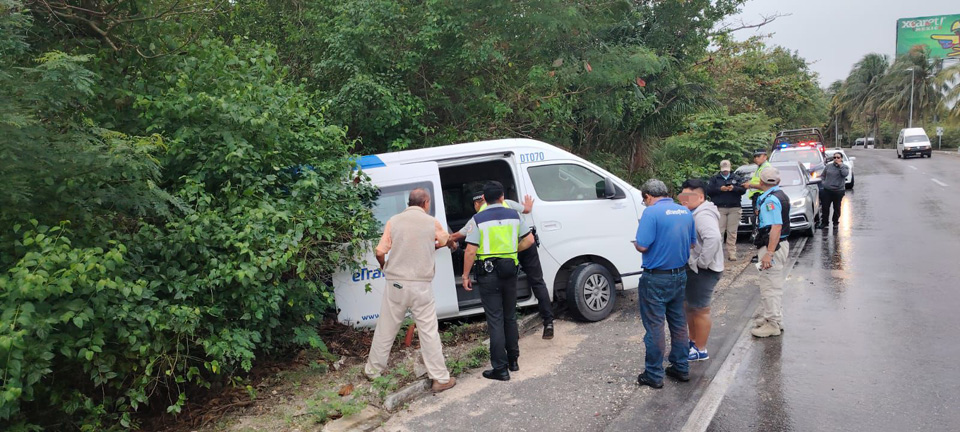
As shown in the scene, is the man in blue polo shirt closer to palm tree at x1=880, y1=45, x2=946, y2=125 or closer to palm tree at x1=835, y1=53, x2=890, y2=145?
palm tree at x1=880, y1=45, x2=946, y2=125

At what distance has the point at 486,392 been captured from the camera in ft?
16.4

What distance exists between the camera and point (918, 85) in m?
56.6

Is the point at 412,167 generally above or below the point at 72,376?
above

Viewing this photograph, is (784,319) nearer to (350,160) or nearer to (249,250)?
(350,160)

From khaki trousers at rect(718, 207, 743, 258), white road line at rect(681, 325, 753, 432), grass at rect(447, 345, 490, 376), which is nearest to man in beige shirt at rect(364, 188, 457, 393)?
grass at rect(447, 345, 490, 376)

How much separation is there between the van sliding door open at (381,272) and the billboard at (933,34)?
6725cm

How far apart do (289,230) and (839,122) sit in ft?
305

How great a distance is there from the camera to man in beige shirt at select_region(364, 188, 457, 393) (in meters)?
4.97

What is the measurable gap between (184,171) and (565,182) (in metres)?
3.91

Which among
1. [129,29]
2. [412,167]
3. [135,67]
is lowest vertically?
[412,167]

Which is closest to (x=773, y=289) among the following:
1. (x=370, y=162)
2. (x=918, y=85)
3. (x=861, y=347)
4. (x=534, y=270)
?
(x=861, y=347)

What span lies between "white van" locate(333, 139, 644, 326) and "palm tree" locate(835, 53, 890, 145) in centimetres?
7235

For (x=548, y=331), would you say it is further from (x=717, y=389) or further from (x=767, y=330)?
(x=767, y=330)

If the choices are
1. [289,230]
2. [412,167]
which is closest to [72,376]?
[289,230]
